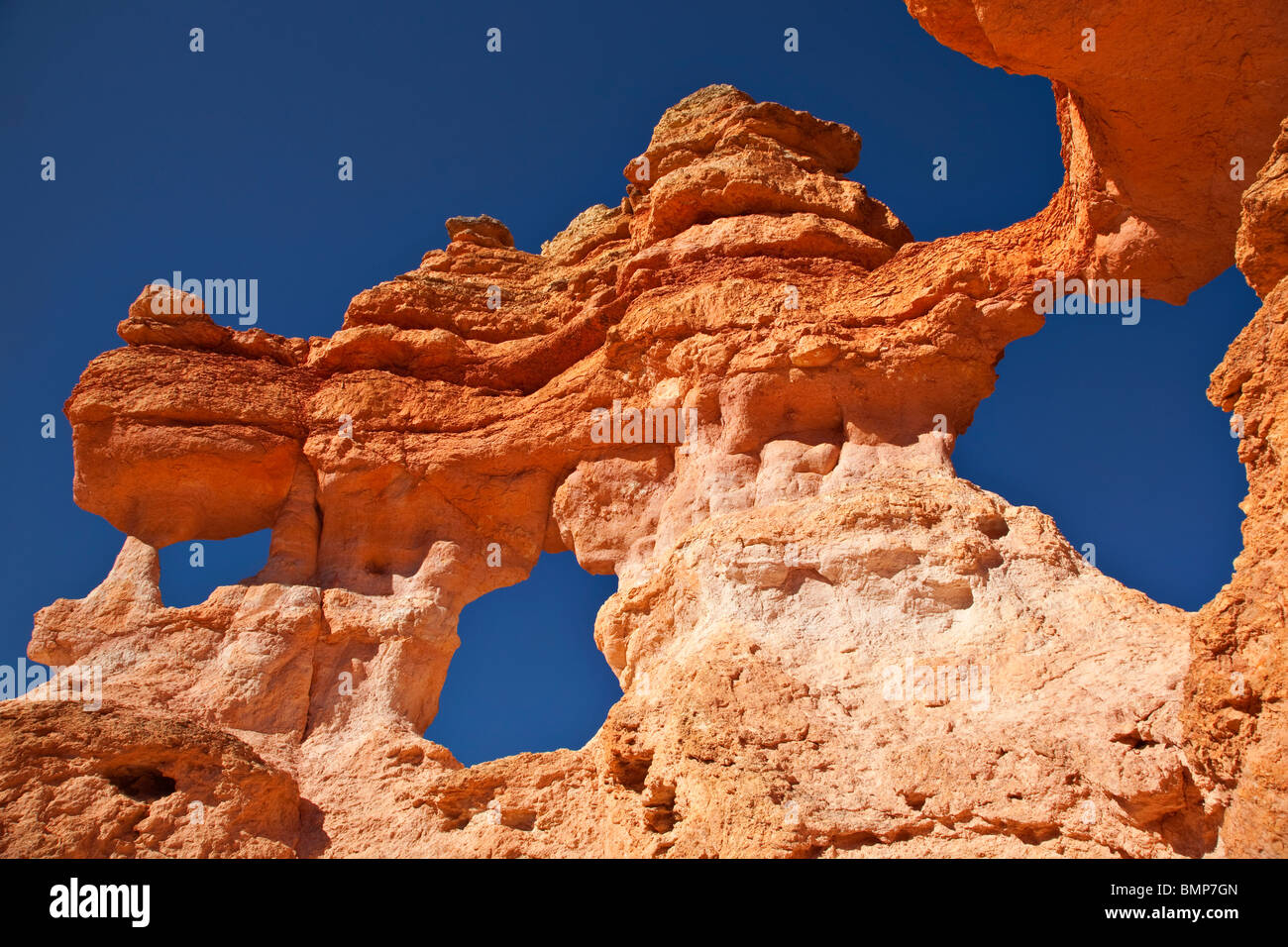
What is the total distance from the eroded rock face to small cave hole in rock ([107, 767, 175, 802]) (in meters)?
0.37

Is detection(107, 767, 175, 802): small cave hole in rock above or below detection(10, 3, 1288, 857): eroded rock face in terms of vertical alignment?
below

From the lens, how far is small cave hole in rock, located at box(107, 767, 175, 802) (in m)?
10.2

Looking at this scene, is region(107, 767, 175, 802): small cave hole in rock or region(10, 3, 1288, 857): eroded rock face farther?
region(107, 767, 175, 802): small cave hole in rock

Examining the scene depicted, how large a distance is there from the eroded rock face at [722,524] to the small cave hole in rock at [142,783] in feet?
1.20

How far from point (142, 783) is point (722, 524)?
6.04m

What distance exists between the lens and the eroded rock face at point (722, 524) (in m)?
8.19

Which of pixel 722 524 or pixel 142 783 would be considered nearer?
pixel 142 783

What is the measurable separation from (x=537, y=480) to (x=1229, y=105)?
8576 mm

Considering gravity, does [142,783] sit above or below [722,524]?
below

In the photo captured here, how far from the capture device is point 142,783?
1034cm

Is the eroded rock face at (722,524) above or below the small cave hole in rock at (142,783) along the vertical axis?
above

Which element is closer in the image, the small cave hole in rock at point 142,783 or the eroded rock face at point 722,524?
the eroded rock face at point 722,524

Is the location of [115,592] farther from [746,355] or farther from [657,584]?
[746,355]

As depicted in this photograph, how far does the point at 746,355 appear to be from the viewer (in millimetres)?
12492
